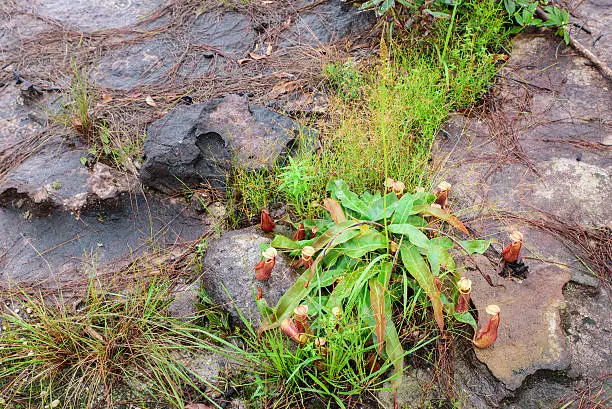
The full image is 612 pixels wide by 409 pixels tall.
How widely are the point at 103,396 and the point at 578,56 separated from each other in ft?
13.4

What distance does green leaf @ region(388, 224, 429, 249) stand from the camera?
2322 mm

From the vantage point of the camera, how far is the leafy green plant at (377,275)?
2.22m

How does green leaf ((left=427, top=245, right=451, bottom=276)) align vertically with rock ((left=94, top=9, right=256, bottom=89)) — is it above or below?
below

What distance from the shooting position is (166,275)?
109 inches

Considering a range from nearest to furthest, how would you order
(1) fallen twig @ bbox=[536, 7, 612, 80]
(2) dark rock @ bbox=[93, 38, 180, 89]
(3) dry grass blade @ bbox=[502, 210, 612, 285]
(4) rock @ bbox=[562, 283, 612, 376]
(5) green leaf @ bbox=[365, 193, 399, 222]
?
(4) rock @ bbox=[562, 283, 612, 376] → (5) green leaf @ bbox=[365, 193, 399, 222] → (3) dry grass blade @ bbox=[502, 210, 612, 285] → (1) fallen twig @ bbox=[536, 7, 612, 80] → (2) dark rock @ bbox=[93, 38, 180, 89]

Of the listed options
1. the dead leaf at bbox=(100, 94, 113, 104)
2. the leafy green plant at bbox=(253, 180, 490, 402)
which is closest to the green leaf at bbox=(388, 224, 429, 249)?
the leafy green plant at bbox=(253, 180, 490, 402)

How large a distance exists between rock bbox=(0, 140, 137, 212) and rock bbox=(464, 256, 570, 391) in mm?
2228

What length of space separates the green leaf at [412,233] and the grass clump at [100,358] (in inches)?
41.3

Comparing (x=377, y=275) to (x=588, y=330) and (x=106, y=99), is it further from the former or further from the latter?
(x=106, y=99)

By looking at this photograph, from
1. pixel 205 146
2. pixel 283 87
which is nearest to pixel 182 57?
pixel 283 87

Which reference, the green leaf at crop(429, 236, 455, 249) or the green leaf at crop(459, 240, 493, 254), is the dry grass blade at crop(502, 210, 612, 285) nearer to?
the green leaf at crop(459, 240, 493, 254)

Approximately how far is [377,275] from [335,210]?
0.44m

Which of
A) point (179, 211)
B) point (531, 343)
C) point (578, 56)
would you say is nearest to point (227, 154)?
point (179, 211)

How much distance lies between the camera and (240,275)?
8.42ft
